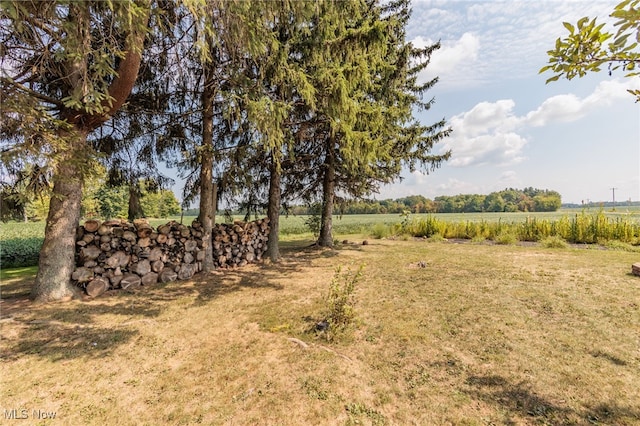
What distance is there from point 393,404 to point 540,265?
22.5 ft

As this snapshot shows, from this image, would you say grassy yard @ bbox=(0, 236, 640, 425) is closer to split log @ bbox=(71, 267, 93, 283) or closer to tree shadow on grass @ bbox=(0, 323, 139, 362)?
tree shadow on grass @ bbox=(0, 323, 139, 362)

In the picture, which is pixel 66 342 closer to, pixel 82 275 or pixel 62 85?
pixel 82 275

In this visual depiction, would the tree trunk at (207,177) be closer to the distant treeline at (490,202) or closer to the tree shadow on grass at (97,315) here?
the tree shadow on grass at (97,315)

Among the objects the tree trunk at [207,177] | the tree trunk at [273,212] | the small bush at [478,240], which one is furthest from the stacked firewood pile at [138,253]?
the small bush at [478,240]

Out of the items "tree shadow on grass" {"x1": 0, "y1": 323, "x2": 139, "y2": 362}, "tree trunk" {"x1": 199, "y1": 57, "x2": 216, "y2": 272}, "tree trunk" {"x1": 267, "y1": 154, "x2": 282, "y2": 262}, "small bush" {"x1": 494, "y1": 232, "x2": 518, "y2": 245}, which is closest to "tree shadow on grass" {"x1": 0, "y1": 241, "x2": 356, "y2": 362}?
"tree shadow on grass" {"x1": 0, "y1": 323, "x2": 139, "y2": 362}

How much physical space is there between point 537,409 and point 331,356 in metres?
1.78

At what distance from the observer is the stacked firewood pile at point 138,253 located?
16.1 ft

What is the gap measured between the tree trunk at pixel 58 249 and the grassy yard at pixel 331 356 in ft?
1.16

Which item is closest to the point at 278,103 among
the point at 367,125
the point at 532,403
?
the point at 367,125

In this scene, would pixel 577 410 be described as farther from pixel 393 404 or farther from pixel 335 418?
pixel 335 418

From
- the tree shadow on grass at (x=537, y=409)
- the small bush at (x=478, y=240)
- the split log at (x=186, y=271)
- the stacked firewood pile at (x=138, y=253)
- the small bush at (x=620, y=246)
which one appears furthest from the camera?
the small bush at (x=478, y=240)

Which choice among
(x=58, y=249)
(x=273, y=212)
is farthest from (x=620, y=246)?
(x=58, y=249)

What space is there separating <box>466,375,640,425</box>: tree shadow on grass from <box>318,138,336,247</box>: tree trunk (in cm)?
755

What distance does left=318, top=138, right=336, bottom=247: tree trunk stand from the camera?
30.8ft
